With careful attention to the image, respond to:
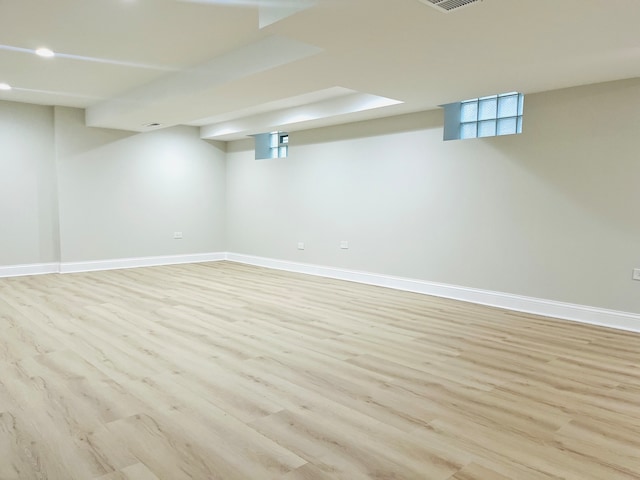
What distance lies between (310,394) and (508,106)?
13.9ft

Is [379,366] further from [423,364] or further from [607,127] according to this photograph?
[607,127]

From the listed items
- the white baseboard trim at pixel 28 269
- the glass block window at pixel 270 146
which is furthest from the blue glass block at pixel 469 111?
the white baseboard trim at pixel 28 269

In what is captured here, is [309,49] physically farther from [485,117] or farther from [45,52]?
[485,117]

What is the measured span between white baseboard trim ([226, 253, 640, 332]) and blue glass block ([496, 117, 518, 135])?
1.95 meters

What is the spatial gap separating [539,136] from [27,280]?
23.9ft

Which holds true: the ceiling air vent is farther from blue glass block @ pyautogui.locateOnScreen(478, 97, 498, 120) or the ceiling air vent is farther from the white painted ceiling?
blue glass block @ pyautogui.locateOnScreen(478, 97, 498, 120)

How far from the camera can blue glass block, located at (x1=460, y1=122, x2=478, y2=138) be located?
5.61 m

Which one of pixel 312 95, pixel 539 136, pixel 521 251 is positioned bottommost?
pixel 521 251

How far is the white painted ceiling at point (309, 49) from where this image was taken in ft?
9.20

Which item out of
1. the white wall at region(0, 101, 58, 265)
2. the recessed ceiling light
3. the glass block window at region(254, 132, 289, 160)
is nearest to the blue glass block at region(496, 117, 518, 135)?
the glass block window at region(254, 132, 289, 160)

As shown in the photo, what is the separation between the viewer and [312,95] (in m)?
5.92

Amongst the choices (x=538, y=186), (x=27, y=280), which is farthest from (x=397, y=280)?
(x=27, y=280)

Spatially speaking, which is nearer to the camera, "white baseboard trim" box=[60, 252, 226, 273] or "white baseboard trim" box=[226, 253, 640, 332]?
"white baseboard trim" box=[226, 253, 640, 332]

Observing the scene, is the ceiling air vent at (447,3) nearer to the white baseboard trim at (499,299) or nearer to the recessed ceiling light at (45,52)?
the white baseboard trim at (499,299)
